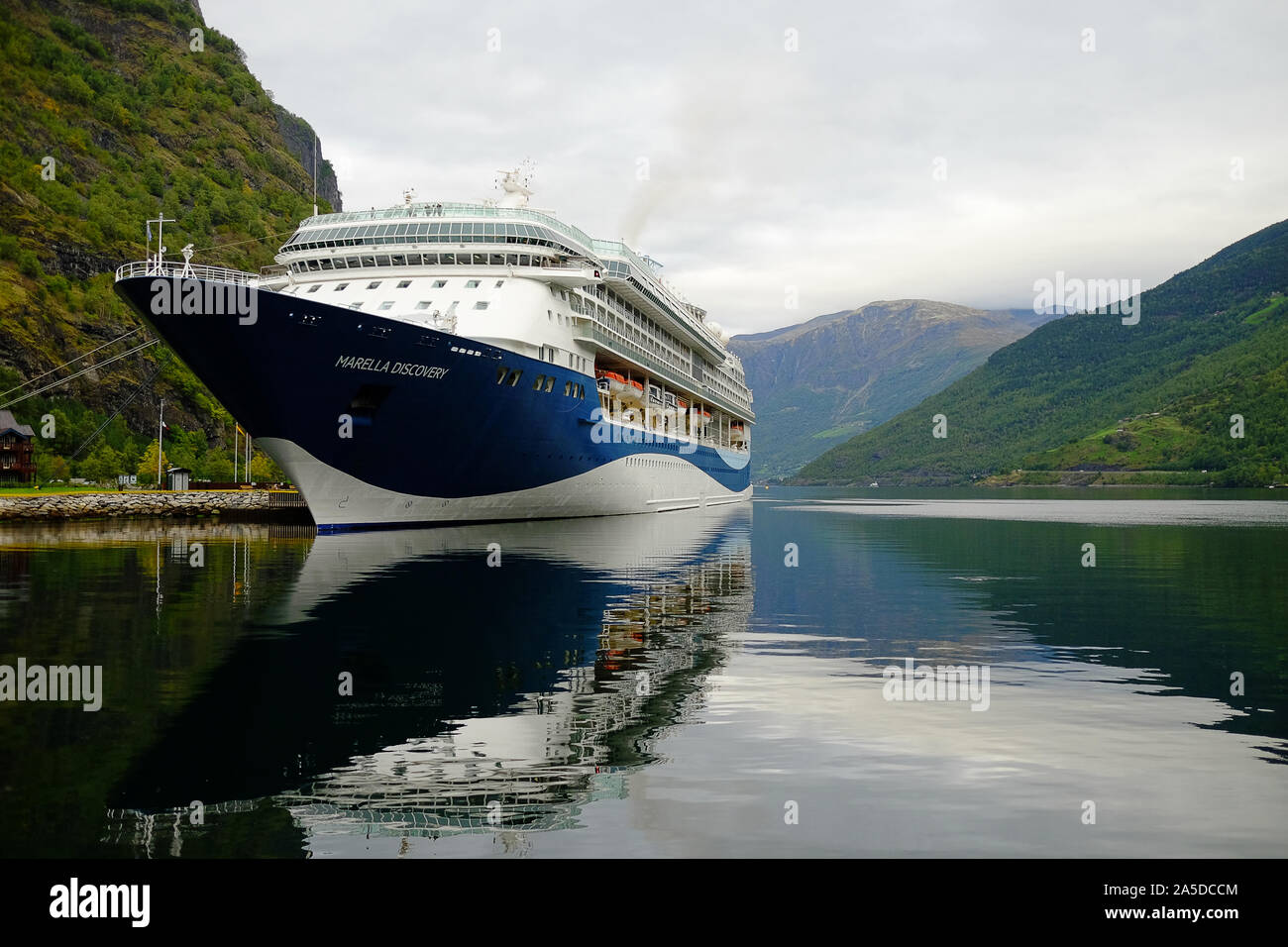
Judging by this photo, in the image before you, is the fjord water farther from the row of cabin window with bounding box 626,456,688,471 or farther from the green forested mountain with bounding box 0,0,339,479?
the green forested mountain with bounding box 0,0,339,479

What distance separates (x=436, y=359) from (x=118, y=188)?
98.8 m

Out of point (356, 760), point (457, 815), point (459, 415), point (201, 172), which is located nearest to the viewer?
point (457, 815)

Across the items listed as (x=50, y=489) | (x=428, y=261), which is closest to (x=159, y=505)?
(x=50, y=489)

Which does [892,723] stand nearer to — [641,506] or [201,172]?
[641,506]

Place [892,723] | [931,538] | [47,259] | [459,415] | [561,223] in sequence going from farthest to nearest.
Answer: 1. [47,259]
2. [561,223]
3. [931,538]
4. [459,415]
5. [892,723]

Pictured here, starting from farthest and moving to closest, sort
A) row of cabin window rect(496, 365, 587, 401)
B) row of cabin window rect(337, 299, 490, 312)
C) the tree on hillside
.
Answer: the tree on hillside → row of cabin window rect(337, 299, 490, 312) → row of cabin window rect(496, 365, 587, 401)

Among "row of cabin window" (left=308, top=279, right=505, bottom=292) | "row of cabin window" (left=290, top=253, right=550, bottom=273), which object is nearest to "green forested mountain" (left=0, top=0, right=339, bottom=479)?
"row of cabin window" (left=290, top=253, right=550, bottom=273)

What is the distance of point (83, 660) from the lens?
13.5 metres

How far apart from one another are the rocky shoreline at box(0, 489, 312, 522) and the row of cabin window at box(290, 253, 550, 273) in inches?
721

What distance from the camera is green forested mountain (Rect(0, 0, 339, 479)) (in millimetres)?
85000

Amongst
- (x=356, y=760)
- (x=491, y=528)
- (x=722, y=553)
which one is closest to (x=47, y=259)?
(x=491, y=528)

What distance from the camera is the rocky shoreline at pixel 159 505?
57250mm
